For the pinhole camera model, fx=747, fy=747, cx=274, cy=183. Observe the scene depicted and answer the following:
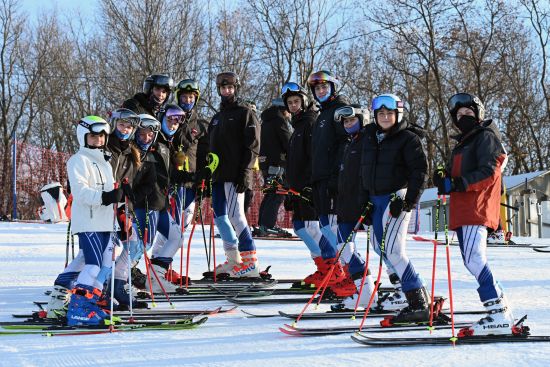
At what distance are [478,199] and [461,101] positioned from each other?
27.8 inches

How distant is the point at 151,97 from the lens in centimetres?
786

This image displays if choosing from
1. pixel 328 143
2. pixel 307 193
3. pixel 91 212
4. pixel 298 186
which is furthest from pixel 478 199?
pixel 298 186

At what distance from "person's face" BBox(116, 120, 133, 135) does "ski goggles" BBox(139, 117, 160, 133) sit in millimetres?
588

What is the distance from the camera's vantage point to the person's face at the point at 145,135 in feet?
22.1

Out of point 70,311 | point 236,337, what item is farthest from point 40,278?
point 236,337

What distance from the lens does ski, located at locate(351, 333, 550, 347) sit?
4.65 meters

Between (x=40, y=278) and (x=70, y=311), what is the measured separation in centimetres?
332

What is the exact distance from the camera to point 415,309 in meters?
5.51

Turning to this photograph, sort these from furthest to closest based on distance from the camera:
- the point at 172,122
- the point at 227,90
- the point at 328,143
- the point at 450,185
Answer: the point at 227,90
the point at 172,122
the point at 328,143
the point at 450,185

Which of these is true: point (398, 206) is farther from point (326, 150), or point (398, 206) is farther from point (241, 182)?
point (241, 182)

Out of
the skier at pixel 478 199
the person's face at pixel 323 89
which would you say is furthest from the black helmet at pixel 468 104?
the person's face at pixel 323 89

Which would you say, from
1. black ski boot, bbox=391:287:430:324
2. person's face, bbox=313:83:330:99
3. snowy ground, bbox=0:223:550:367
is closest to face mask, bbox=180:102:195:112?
person's face, bbox=313:83:330:99

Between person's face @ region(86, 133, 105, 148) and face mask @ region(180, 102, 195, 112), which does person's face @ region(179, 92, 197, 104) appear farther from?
person's face @ region(86, 133, 105, 148)

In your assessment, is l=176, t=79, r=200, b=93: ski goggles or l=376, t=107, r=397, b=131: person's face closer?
l=376, t=107, r=397, b=131: person's face
